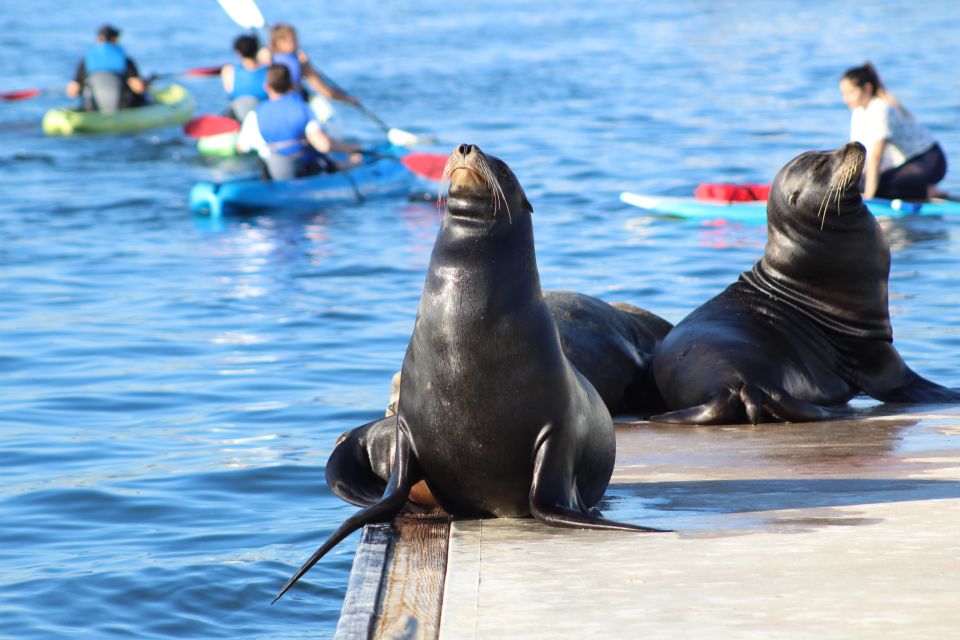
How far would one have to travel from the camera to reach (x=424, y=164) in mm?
17328

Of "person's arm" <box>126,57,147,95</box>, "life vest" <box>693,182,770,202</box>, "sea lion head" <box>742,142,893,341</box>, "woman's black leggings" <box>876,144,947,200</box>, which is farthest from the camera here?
"person's arm" <box>126,57,147,95</box>

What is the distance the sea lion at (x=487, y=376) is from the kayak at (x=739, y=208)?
29.9 feet

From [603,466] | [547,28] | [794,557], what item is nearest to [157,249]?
[603,466]

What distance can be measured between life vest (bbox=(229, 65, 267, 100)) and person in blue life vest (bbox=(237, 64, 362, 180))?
2.86 meters

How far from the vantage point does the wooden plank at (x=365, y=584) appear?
11.8 ft

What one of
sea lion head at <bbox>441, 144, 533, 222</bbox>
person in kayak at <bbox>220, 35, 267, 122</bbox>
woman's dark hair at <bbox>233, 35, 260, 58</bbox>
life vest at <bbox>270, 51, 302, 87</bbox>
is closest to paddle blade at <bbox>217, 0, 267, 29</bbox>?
person in kayak at <bbox>220, 35, 267, 122</bbox>

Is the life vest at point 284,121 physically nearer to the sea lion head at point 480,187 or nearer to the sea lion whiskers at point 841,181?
the sea lion whiskers at point 841,181

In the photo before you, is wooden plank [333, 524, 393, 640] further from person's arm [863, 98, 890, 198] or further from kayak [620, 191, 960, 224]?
kayak [620, 191, 960, 224]

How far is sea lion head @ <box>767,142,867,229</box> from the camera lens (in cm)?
654

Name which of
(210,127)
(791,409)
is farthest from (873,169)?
(210,127)

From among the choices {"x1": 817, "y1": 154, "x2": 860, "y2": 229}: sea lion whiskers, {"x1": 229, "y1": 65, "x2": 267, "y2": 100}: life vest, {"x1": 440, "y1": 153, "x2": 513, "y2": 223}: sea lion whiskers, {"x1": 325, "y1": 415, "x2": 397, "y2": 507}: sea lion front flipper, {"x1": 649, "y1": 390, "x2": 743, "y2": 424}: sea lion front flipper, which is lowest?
{"x1": 649, "y1": 390, "x2": 743, "y2": 424}: sea lion front flipper

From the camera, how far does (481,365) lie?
14.7 feet

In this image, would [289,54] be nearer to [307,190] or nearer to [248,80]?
[248,80]

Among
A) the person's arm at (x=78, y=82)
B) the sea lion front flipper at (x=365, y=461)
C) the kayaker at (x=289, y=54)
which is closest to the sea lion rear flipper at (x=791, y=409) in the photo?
the sea lion front flipper at (x=365, y=461)
